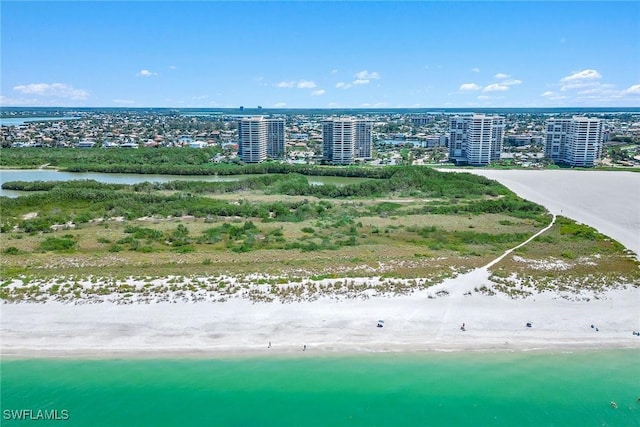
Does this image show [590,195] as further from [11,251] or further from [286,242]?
[11,251]

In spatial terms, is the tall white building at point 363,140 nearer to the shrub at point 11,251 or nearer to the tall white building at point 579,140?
the tall white building at point 579,140

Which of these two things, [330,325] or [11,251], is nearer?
[330,325]

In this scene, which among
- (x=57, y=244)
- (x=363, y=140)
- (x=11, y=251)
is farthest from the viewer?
(x=363, y=140)

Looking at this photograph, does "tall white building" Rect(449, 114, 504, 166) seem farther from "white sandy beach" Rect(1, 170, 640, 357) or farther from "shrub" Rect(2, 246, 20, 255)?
"shrub" Rect(2, 246, 20, 255)

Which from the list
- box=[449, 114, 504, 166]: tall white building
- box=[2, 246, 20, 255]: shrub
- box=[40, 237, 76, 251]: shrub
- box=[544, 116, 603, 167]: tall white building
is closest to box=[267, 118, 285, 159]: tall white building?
box=[449, 114, 504, 166]: tall white building

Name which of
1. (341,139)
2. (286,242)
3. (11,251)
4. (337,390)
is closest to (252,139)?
(341,139)

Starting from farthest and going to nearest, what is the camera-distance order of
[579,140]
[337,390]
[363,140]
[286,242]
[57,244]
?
[363,140], [579,140], [286,242], [57,244], [337,390]

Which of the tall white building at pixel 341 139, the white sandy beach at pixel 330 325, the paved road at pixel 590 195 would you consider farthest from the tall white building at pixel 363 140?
the white sandy beach at pixel 330 325
